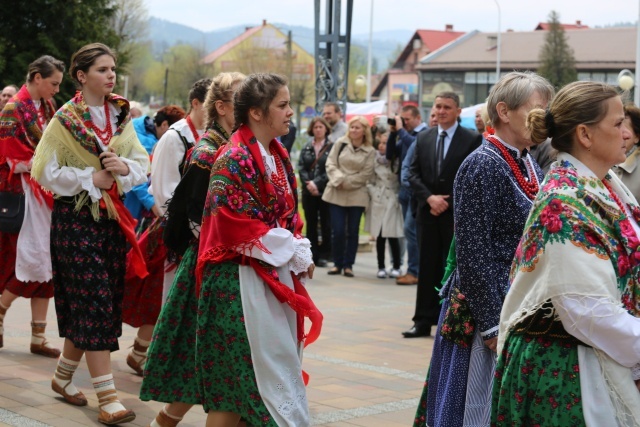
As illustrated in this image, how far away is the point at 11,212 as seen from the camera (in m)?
7.18

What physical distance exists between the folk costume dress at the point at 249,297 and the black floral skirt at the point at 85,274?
58.4 inches

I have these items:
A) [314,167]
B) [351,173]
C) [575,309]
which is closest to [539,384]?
[575,309]

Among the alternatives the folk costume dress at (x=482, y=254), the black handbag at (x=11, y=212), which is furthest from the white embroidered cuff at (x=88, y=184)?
the folk costume dress at (x=482, y=254)

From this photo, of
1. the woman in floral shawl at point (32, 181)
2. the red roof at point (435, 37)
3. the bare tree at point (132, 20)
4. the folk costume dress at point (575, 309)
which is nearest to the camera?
the folk costume dress at point (575, 309)

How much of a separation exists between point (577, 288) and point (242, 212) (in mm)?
1583

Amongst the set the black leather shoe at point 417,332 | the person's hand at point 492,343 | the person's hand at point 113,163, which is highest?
the person's hand at point 113,163

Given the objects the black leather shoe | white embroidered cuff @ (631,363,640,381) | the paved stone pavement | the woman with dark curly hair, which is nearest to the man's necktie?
the black leather shoe

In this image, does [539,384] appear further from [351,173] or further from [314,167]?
[314,167]

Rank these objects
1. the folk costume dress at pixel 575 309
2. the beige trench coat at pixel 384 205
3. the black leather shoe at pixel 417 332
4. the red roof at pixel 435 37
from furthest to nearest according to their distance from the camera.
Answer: the red roof at pixel 435 37, the beige trench coat at pixel 384 205, the black leather shoe at pixel 417 332, the folk costume dress at pixel 575 309

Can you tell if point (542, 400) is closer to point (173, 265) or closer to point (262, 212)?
point (262, 212)

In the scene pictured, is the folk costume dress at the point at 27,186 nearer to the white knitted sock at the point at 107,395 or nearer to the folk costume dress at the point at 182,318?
the white knitted sock at the point at 107,395

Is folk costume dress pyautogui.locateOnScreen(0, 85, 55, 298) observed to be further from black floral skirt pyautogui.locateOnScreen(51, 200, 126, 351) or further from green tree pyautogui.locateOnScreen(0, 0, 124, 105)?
green tree pyautogui.locateOnScreen(0, 0, 124, 105)

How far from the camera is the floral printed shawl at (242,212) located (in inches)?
166

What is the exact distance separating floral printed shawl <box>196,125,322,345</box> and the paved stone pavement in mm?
1610
